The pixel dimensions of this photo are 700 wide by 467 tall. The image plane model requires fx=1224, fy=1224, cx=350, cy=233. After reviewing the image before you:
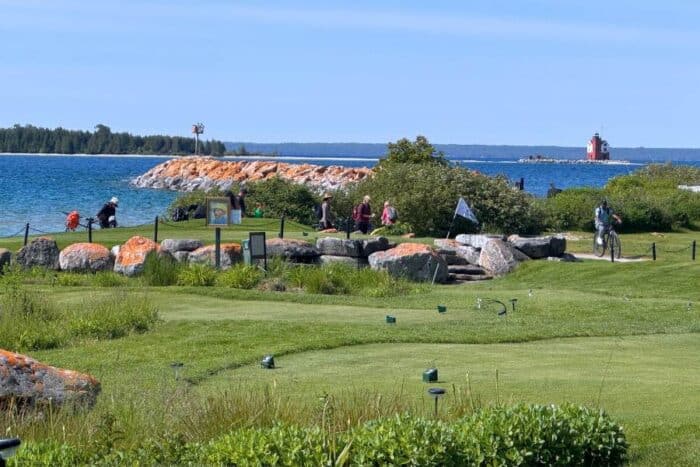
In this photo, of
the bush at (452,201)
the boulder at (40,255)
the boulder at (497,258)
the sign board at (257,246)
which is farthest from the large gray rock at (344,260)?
the bush at (452,201)

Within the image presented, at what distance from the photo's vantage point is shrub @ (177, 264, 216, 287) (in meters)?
25.7

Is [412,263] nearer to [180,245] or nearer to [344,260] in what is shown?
[344,260]

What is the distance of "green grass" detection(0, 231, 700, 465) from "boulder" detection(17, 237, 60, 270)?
10.9 ft

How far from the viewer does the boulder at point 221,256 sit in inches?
1142

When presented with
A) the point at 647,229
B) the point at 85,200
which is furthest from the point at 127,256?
the point at 85,200

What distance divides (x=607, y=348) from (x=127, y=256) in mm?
15062

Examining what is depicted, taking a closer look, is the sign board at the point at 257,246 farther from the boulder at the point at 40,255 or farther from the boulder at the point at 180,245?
the boulder at the point at 40,255

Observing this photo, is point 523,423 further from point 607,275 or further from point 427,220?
point 427,220

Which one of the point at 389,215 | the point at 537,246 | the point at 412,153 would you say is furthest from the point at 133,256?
the point at 412,153

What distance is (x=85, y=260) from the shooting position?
29.4m

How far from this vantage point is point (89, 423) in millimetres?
10062

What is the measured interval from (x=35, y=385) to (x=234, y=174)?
85.5 meters

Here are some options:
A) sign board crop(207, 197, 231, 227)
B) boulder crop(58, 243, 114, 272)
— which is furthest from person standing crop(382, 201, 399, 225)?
boulder crop(58, 243, 114, 272)

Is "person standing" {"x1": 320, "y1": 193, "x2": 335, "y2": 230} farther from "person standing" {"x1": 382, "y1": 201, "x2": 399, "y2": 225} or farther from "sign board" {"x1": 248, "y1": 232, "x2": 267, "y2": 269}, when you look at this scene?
"sign board" {"x1": 248, "y1": 232, "x2": 267, "y2": 269}
